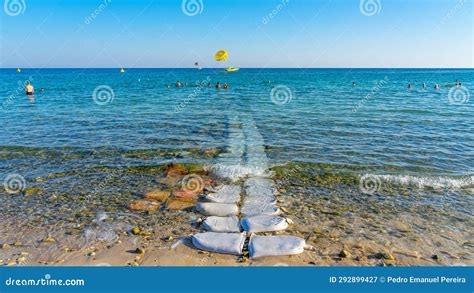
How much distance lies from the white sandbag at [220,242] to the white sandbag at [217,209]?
1.22 meters

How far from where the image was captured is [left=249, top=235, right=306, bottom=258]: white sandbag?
249 inches

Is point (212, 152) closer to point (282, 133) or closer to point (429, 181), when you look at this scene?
point (282, 133)

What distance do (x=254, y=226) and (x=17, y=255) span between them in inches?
183

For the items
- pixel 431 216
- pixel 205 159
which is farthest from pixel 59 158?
pixel 431 216

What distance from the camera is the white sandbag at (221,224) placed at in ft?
23.9

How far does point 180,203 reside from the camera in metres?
8.93

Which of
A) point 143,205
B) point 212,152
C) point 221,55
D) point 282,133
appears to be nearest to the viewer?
point 143,205

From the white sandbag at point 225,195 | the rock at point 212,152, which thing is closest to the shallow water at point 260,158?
the rock at point 212,152

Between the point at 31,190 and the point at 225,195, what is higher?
the point at 31,190

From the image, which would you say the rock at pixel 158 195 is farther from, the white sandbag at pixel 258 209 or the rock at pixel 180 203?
the white sandbag at pixel 258 209

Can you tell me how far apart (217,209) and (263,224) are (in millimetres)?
1418

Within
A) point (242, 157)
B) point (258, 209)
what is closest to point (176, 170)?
point (242, 157)

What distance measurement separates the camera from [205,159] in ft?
43.2

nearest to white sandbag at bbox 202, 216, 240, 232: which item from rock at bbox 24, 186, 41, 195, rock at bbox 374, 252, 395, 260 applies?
rock at bbox 374, 252, 395, 260
